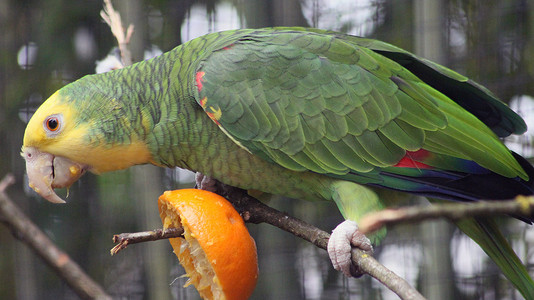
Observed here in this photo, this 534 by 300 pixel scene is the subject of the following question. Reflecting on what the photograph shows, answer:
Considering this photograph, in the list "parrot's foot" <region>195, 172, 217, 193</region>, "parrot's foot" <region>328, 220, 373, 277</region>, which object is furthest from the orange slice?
"parrot's foot" <region>195, 172, 217, 193</region>

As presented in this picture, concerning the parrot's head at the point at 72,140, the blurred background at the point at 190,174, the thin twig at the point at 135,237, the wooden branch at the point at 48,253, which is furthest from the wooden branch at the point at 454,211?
the blurred background at the point at 190,174

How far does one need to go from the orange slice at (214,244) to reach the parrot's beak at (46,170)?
34cm

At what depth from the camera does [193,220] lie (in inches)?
38.6

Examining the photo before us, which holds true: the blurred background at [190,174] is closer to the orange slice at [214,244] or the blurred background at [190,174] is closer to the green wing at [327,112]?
the green wing at [327,112]

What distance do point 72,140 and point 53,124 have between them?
2.5 inches

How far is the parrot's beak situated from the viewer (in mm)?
1259

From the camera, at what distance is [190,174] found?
2.05 metres

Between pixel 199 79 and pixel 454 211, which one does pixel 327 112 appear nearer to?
pixel 199 79

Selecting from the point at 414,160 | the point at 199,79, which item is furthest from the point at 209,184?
the point at 414,160

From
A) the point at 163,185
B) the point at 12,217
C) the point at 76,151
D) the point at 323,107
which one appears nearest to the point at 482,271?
the point at 323,107

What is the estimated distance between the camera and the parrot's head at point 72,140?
1230 millimetres

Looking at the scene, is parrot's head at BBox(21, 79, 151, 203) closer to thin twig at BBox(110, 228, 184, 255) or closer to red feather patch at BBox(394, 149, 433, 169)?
thin twig at BBox(110, 228, 184, 255)

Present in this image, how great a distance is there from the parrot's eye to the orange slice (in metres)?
0.35

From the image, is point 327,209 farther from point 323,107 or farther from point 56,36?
point 56,36
